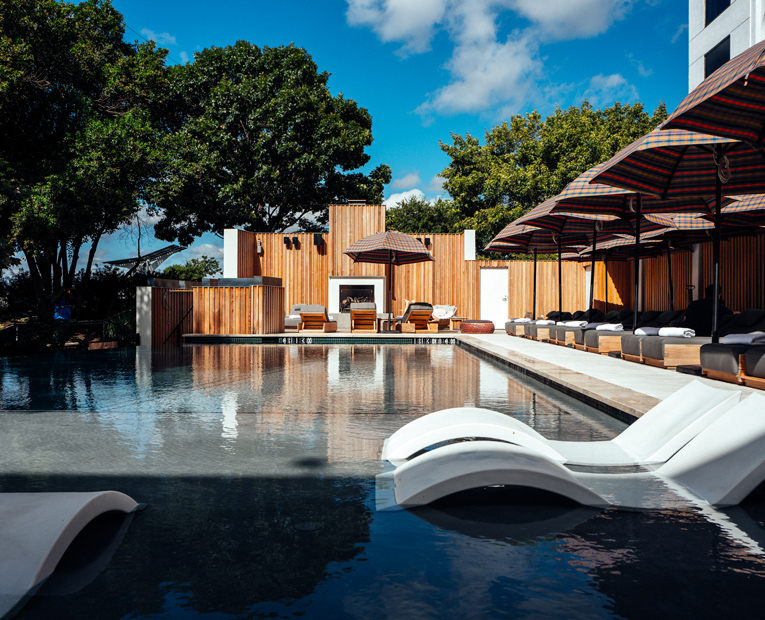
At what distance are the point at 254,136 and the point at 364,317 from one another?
1294 centimetres

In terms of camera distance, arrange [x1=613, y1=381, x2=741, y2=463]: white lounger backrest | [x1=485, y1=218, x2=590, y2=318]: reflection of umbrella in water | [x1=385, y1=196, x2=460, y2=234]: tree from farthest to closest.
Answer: [x1=385, y1=196, x2=460, y2=234]: tree → [x1=485, y1=218, x2=590, y2=318]: reflection of umbrella in water → [x1=613, y1=381, x2=741, y2=463]: white lounger backrest

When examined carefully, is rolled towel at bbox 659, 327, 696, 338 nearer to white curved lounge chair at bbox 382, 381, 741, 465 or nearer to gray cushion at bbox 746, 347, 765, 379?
gray cushion at bbox 746, 347, 765, 379

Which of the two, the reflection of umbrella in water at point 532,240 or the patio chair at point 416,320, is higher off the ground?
the reflection of umbrella in water at point 532,240

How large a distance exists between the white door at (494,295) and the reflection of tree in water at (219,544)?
17.8m

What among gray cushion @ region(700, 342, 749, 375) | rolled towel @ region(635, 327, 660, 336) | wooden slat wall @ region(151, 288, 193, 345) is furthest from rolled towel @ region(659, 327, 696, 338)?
wooden slat wall @ region(151, 288, 193, 345)

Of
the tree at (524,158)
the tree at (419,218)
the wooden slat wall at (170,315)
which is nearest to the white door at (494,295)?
the tree at (524,158)

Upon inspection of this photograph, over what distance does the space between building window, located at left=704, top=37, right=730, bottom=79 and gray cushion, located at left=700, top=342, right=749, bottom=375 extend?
39.7 feet

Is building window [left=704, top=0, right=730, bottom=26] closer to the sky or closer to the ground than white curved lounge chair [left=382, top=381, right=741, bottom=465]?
closer to the sky

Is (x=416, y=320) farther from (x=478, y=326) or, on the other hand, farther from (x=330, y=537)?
(x=330, y=537)

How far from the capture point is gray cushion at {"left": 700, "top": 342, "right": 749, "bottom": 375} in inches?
206

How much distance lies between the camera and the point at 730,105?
4438 millimetres

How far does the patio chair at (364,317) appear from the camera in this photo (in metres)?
15.4

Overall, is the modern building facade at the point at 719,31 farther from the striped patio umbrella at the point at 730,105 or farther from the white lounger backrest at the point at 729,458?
the white lounger backrest at the point at 729,458

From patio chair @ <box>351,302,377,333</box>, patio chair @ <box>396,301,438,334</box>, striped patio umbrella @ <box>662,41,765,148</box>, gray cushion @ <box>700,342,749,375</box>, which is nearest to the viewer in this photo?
striped patio umbrella @ <box>662,41,765,148</box>
